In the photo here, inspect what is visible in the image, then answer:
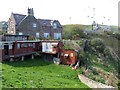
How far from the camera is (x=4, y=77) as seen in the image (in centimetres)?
2825

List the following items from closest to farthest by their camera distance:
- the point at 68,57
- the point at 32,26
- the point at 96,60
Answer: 1. the point at 68,57
2. the point at 96,60
3. the point at 32,26

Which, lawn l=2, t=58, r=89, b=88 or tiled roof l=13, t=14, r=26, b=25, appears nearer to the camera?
lawn l=2, t=58, r=89, b=88

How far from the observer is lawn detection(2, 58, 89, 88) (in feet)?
90.6

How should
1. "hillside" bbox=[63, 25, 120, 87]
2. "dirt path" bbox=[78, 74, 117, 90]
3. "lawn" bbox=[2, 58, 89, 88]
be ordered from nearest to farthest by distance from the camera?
"lawn" bbox=[2, 58, 89, 88], "dirt path" bbox=[78, 74, 117, 90], "hillside" bbox=[63, 25, 120, 87]

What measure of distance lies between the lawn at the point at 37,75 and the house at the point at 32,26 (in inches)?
572

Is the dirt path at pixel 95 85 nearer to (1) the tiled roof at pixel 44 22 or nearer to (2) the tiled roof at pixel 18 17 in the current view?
(2) the tiled roof at pixel 18 17

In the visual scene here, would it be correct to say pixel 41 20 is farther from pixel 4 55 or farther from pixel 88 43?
pixel 4 55

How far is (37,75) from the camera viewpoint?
31828mm

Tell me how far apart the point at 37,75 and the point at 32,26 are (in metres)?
25.2

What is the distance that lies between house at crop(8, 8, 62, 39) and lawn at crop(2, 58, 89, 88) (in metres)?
14.5

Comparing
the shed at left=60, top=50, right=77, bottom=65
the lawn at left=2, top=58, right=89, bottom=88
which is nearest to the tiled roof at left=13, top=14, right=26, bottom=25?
the lawn at left=2, top=58, right=89, bottom=88

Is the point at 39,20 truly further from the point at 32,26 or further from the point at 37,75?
the point at 37,75

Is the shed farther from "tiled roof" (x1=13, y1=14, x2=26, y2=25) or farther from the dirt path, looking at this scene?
"tiled roof" (x1=13, y1=14, x2=26, y2=25)

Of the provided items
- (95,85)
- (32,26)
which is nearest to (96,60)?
(95,85)
